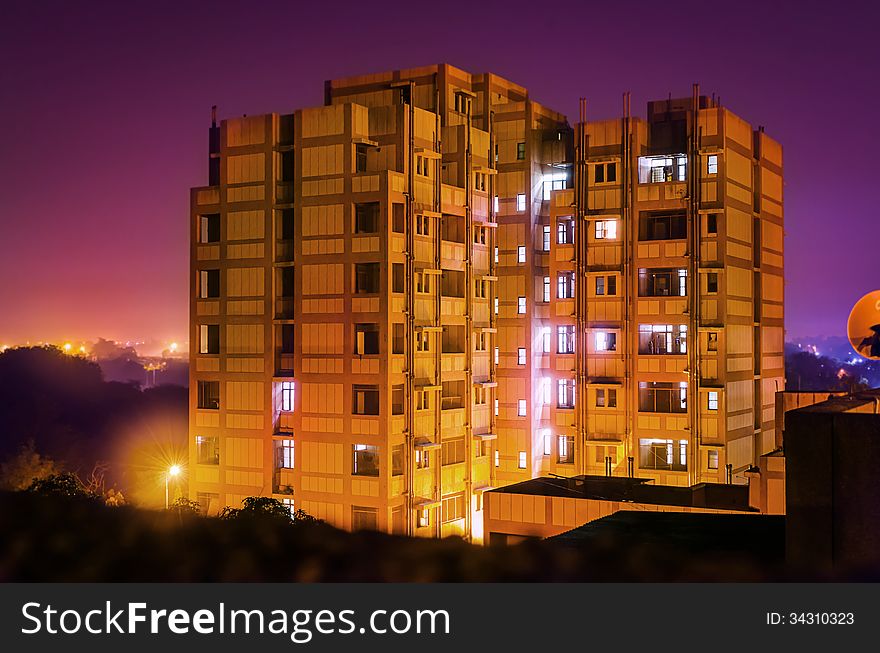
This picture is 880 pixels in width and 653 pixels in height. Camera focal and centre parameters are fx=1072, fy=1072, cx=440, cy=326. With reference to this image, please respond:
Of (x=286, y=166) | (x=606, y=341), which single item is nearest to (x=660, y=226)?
(x=606, y=341)

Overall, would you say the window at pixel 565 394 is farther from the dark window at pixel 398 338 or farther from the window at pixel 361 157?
the window at pixel 361 157

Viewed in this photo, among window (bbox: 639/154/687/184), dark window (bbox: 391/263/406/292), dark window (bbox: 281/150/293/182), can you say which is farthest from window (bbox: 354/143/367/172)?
window (bbox: 639/154/687/184)

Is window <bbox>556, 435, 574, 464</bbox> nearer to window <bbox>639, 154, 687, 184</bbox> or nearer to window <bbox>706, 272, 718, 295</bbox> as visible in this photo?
window <bbox>706, 272, 718, 295</bbox>

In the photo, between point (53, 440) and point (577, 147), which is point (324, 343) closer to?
point (577, 147)

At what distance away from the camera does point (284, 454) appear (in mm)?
55125

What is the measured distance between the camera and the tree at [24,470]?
73.9 metres

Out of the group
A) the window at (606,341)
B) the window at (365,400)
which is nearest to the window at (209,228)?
the window at (365,400)

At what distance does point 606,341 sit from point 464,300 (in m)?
8.78

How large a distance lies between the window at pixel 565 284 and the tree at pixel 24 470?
37.0 meters

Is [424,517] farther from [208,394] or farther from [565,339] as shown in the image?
[565,339]

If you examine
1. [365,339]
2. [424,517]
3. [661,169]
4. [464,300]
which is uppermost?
[661,169]

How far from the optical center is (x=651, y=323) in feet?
195
